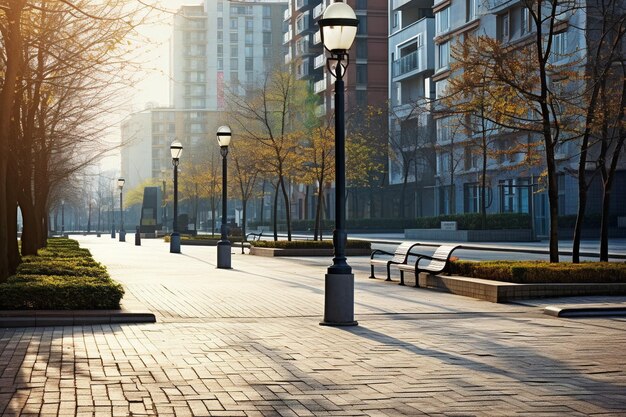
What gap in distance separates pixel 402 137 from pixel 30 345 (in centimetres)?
6155

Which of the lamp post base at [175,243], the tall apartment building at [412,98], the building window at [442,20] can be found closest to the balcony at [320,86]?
the tall apartment building at [412,98]

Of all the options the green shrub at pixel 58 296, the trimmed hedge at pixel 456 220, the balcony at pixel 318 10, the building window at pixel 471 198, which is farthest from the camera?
the balcony at pixel 318 10

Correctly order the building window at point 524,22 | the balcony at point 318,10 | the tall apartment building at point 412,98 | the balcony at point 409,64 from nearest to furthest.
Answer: the building window at point 524,22
the tall apartment building at point 412,98
the balcony at point 409,64
the balcony at point 318,10

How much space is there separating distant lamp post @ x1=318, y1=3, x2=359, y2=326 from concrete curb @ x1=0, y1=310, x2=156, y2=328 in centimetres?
238

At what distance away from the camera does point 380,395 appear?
7.82 m

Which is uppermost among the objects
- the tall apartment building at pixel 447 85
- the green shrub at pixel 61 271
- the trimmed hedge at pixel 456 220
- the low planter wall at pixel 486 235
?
the tall apartment building at pixel 447 85

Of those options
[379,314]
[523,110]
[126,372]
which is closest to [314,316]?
[379,314]

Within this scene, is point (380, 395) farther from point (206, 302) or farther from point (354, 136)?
point (354, 136)

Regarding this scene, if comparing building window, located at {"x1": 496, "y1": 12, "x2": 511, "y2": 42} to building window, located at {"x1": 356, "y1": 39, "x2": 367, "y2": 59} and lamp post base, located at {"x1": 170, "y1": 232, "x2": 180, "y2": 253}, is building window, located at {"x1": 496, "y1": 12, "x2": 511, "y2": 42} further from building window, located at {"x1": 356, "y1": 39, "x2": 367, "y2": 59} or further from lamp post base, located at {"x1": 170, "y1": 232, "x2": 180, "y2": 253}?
building window, located at {"x1": 356, "y1": 39, "x2": 367, "y2": 59}

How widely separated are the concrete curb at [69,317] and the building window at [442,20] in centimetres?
5632

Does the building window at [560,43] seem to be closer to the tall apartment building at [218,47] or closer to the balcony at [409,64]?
the balcony at [409,64]

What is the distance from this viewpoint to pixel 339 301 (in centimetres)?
1316

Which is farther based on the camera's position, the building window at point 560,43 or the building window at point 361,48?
the building window at point 361,48

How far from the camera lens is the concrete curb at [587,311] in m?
14.1
